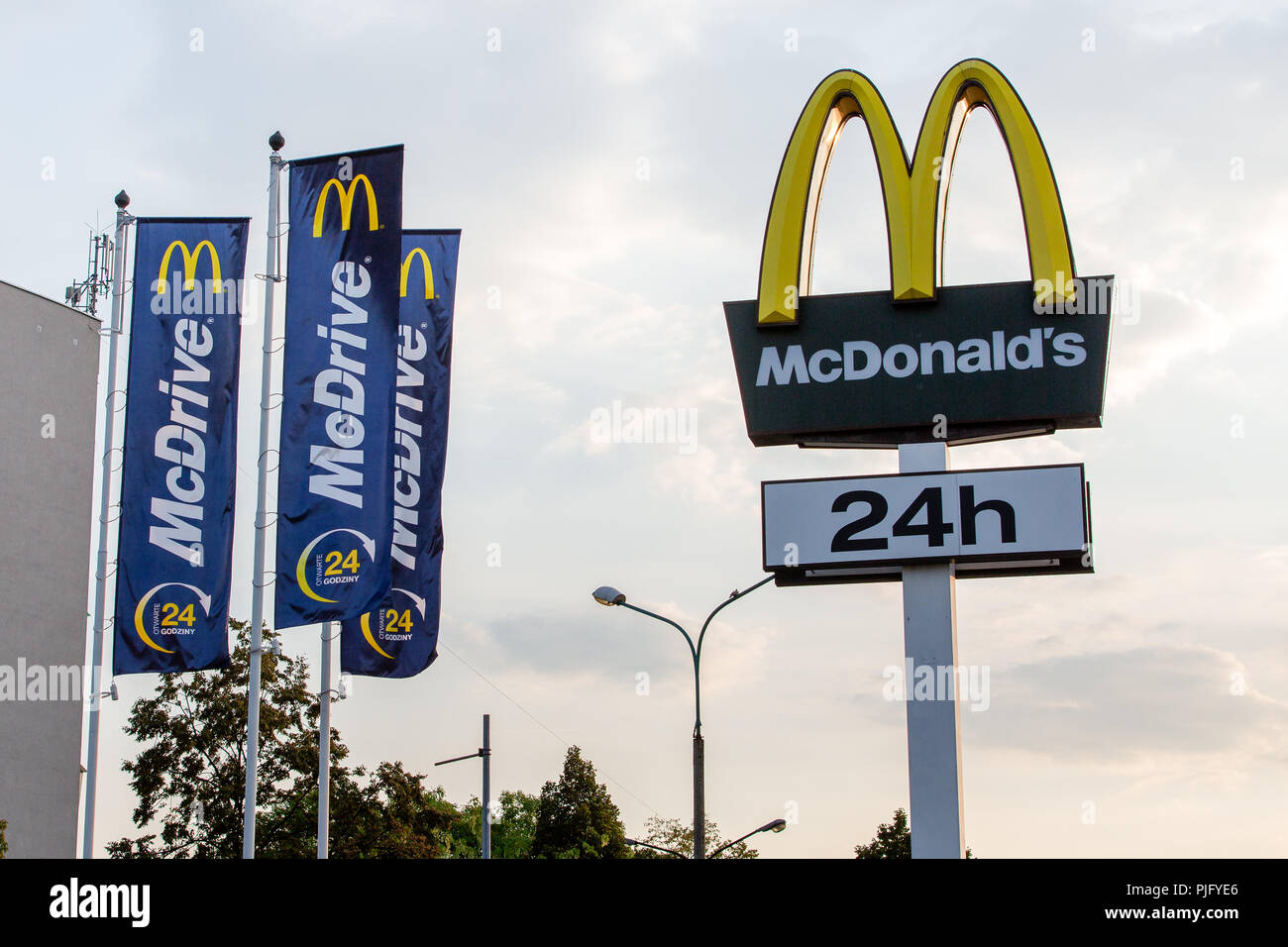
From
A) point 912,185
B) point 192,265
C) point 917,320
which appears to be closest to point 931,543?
point 917,320

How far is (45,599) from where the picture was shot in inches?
1593

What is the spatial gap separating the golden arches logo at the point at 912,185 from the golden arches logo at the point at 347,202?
662 centimetres

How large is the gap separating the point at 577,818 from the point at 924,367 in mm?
45323

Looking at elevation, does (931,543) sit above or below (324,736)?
above

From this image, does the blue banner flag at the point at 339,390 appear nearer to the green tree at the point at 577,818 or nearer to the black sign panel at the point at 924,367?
the black sign panel at the point at 924,367

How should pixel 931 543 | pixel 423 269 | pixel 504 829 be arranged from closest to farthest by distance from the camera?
pixel 931 543
pixel 423 269
pixel 504 829

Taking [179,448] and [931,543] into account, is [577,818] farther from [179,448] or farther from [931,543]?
[931,543]

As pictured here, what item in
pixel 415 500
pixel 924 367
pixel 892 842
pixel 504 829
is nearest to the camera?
pixel 924 367

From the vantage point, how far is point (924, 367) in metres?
20.3

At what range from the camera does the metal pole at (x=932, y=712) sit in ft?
61.2

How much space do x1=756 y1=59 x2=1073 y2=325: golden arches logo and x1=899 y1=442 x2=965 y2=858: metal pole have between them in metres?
2.79
